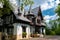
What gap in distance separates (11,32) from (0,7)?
7.90 m

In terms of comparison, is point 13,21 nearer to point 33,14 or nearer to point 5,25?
point 5,25

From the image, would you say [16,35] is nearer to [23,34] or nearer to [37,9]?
[23,34]

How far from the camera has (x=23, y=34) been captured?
37.8m

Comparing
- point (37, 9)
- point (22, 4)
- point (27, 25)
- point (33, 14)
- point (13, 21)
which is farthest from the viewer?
point (37, 9)

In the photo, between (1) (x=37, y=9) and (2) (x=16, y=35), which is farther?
(1) (x=37, y=9)

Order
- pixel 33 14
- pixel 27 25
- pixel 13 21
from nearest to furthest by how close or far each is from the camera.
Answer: pixel 13 21, pixel 27 25, pixel 33 14

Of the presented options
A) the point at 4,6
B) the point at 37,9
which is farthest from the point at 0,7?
the point at 37,9

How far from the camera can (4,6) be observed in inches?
1242

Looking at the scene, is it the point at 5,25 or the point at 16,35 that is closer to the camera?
the point at 16,35

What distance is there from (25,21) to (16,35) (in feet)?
14.5

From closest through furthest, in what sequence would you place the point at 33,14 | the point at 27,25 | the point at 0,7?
1. the point at 0,7
2. the point at 27,25
3. the point at 33,14

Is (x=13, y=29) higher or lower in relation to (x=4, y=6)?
lower

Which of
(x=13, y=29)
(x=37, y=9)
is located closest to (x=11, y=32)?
(x=13, y=29)

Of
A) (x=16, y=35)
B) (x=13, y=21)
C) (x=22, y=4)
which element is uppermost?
(x=22, y=4)
